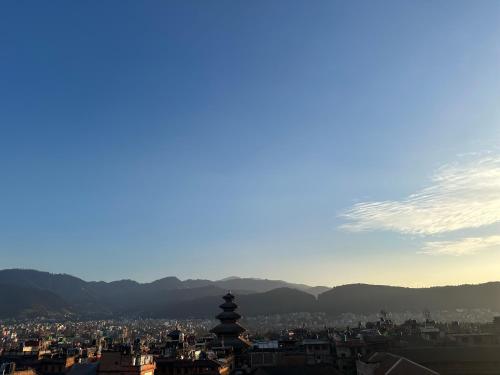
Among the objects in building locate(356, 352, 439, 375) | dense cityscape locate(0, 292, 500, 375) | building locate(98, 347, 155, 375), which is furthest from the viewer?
dense cityscape locate(0, 292, 500, 375)

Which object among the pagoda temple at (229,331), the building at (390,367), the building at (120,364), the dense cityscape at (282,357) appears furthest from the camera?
the pagoda temple at (229,331)

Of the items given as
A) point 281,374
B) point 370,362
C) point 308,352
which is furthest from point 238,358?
point 370,362

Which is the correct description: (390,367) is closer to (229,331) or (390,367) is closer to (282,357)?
(282,357)

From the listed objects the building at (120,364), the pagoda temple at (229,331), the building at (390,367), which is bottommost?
the building at (390,367)

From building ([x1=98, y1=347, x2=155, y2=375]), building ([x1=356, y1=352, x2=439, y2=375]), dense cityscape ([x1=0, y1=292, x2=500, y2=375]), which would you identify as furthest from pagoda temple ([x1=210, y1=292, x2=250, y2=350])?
building ([x1=98, y1=347, x2=155, y2=375])

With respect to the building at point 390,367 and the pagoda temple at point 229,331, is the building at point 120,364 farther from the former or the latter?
the pagoda temple at point 229,331

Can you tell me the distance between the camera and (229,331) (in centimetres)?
A: 9869

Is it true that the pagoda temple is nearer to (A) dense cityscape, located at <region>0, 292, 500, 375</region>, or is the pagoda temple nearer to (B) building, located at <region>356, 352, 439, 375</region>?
(A) dense cityscape, located at <region>0, 292, 500, 375</region>

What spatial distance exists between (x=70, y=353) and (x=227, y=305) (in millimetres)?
34986

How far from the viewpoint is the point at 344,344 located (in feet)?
285

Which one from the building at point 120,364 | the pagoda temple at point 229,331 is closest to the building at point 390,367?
the building at point 120,364

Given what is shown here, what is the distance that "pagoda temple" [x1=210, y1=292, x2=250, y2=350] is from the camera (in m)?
95.7

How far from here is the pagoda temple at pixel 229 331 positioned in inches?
3767

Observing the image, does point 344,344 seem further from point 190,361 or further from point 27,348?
point 27,348
